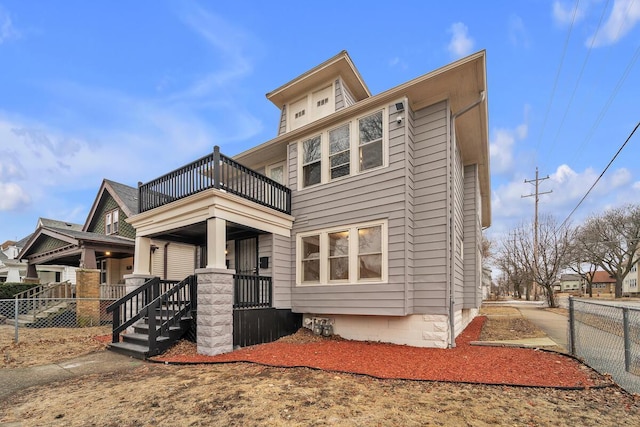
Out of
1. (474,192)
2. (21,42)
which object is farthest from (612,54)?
(21,42)

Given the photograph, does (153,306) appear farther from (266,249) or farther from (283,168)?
(283,168)

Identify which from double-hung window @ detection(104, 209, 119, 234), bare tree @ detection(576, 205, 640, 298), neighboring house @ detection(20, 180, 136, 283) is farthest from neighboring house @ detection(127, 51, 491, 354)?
bare tree @ detection(576, 205, 640, 298)

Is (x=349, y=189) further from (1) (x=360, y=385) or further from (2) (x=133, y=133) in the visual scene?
(2) (x=133, y=133)

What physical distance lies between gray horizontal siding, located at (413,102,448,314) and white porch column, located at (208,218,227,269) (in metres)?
4.02

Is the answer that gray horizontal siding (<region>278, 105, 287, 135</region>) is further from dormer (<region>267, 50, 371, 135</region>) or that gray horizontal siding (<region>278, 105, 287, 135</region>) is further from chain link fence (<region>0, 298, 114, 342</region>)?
chain link fence (<region>0, 298, 114, 342</region>)

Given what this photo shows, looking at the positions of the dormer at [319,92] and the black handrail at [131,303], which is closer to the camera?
the black handrail at [131,303]

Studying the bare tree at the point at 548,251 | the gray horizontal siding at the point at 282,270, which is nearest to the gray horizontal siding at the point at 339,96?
the gray horizontal siding at the point at 282,270

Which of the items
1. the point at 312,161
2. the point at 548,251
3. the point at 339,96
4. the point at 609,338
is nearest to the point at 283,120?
the point at 339,96

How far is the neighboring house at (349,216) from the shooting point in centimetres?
687

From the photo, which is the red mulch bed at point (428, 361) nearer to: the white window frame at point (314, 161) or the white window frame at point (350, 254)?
the white window frame at point (350, 254)

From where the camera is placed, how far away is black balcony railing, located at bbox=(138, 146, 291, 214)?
737cm

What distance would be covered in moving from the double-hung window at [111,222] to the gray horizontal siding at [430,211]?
15120mm

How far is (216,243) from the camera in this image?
22.2ft

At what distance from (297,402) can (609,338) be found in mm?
4547
